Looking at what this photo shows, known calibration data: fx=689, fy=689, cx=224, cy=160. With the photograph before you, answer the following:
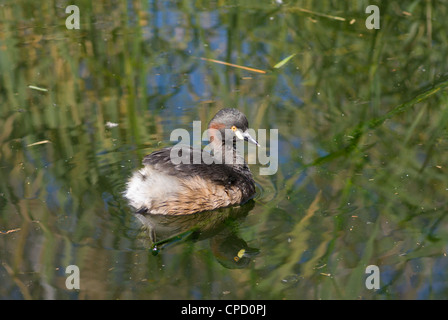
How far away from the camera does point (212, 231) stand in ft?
15.8

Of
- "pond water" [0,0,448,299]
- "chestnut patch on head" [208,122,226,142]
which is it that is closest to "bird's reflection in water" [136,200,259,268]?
"pond water" [0,0,448,299]

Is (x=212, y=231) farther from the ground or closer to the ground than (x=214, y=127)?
closer to the ground

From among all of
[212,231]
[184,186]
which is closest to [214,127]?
[184,186]

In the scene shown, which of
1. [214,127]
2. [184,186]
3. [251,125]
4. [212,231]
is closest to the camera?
[212,231]

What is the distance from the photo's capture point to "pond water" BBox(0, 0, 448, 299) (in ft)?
13.7

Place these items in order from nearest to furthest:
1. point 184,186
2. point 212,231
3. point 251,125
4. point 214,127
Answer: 1. point 212,231
2. point 184,186
3. point 214,127
4. point 251,125

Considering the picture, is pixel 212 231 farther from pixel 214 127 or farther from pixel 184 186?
pixel 214 127

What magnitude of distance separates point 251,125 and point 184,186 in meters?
1.38

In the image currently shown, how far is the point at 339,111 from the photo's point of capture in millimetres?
6402

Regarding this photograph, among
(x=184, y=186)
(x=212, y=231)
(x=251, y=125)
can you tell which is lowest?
(x=212, y=231)

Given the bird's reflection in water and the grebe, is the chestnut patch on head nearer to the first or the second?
the grebe

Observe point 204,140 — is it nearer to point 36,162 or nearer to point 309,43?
point 36,162

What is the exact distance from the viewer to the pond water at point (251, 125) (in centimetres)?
418
